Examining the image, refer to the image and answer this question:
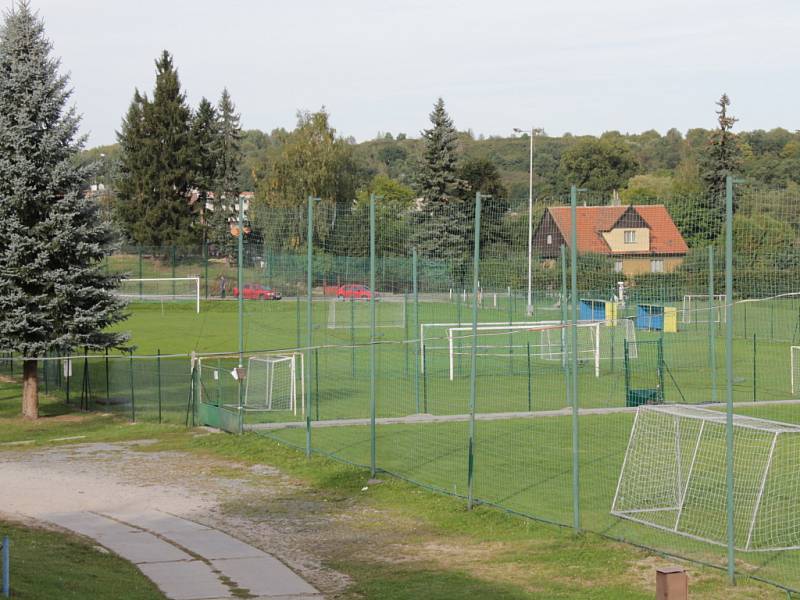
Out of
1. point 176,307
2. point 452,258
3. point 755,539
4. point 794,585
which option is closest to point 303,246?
point 452,258

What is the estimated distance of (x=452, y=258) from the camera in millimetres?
26000

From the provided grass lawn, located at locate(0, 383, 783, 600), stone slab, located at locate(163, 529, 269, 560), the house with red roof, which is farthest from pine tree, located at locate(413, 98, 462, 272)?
stone slab, located at locate(163, 529, 269, 560)

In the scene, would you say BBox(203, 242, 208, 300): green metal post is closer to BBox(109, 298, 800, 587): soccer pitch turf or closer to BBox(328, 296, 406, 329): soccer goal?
BBox(109, 298, 800, 587): soccer pitch turf

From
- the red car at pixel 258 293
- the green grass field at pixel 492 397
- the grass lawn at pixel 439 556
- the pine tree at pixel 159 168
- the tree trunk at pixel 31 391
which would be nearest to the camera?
the grass lawn at pixel 439 556

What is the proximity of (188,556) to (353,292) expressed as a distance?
14.6 meters

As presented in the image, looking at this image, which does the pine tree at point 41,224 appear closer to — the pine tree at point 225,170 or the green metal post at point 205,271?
the green metal post at point 205,271

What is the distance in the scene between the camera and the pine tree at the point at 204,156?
282 ft

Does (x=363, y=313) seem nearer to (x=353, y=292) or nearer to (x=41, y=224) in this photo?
(x=353, y=292)

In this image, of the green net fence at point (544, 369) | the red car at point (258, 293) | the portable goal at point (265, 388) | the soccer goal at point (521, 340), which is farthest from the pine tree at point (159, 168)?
the red car at point (258, 293)

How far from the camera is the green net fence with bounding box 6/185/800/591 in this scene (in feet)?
47.7

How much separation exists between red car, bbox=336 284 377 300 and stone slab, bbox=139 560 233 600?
45.7 feet

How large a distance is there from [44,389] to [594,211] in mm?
21694

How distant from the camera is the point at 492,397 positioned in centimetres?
2972

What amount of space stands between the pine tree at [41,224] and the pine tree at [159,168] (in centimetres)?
5461
